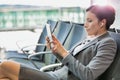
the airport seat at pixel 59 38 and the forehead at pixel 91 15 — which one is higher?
the forehead at pixel 91 15

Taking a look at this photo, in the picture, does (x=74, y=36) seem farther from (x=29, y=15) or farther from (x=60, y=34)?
(x=29, y=15)

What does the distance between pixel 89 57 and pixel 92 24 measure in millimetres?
238

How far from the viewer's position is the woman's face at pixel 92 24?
71.5 inches

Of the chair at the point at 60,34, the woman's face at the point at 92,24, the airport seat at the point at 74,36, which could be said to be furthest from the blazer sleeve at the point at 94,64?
the chair at the point at 60,34

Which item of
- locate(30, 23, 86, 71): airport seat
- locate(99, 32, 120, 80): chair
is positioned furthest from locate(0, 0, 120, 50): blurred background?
locate(99, 32, 120, 80): chair

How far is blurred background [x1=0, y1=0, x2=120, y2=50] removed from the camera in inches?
155

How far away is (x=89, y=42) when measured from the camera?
1872mm

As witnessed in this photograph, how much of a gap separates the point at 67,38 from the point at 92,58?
116cm

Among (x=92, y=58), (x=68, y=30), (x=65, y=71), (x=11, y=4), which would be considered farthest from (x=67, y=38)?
(x=11, y=4)

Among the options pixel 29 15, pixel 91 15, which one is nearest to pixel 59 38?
pixel 29 15

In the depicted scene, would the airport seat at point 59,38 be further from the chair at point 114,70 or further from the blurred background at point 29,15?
the chair at point 114,70

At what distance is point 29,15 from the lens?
4.12 metres

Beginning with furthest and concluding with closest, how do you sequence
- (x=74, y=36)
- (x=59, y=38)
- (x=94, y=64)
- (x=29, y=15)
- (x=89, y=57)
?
(x=29, y=15)
(x=59, y=38)
(x=74, y=36)
(x=89, y=57)
(x=94, y=64)

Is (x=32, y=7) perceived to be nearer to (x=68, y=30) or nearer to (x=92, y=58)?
(x=68, y=30)
